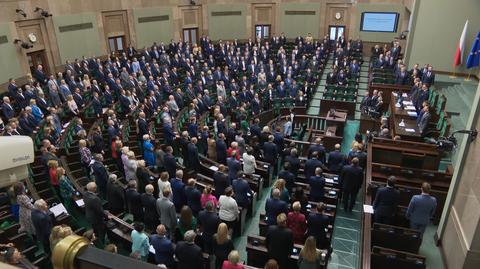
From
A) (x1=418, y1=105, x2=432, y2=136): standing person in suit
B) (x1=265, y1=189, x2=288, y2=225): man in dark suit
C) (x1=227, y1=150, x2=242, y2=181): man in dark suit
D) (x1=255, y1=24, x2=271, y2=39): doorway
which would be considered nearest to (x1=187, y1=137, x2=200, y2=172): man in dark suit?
(x1=227, y1=150, x2=242, y2=181): man in dark suit

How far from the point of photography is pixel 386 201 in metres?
6.51

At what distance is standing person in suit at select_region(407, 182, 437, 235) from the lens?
6070 mm

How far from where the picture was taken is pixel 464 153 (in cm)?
607

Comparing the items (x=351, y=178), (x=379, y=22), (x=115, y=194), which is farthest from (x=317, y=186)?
(x=379, y=22)

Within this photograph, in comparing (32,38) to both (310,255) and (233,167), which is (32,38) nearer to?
(233,167)

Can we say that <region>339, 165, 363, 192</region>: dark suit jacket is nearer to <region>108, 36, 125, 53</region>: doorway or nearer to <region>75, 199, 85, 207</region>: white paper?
<region>75, 199, 85, 207</region>: white paper

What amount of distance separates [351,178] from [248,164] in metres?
2.29

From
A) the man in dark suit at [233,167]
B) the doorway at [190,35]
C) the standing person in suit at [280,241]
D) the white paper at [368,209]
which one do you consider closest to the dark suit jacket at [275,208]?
the standing person in suit at [280,241]

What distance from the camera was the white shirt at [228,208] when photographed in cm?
641

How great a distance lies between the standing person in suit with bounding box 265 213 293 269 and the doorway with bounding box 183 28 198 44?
18.6 metres

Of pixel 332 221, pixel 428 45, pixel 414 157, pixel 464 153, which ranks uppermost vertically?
pixel 428 45

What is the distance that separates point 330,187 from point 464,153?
2.81 meters

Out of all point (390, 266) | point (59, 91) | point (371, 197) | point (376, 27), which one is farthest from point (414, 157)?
point (376, 27)

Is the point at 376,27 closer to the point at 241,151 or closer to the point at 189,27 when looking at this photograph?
the point at 189,27
